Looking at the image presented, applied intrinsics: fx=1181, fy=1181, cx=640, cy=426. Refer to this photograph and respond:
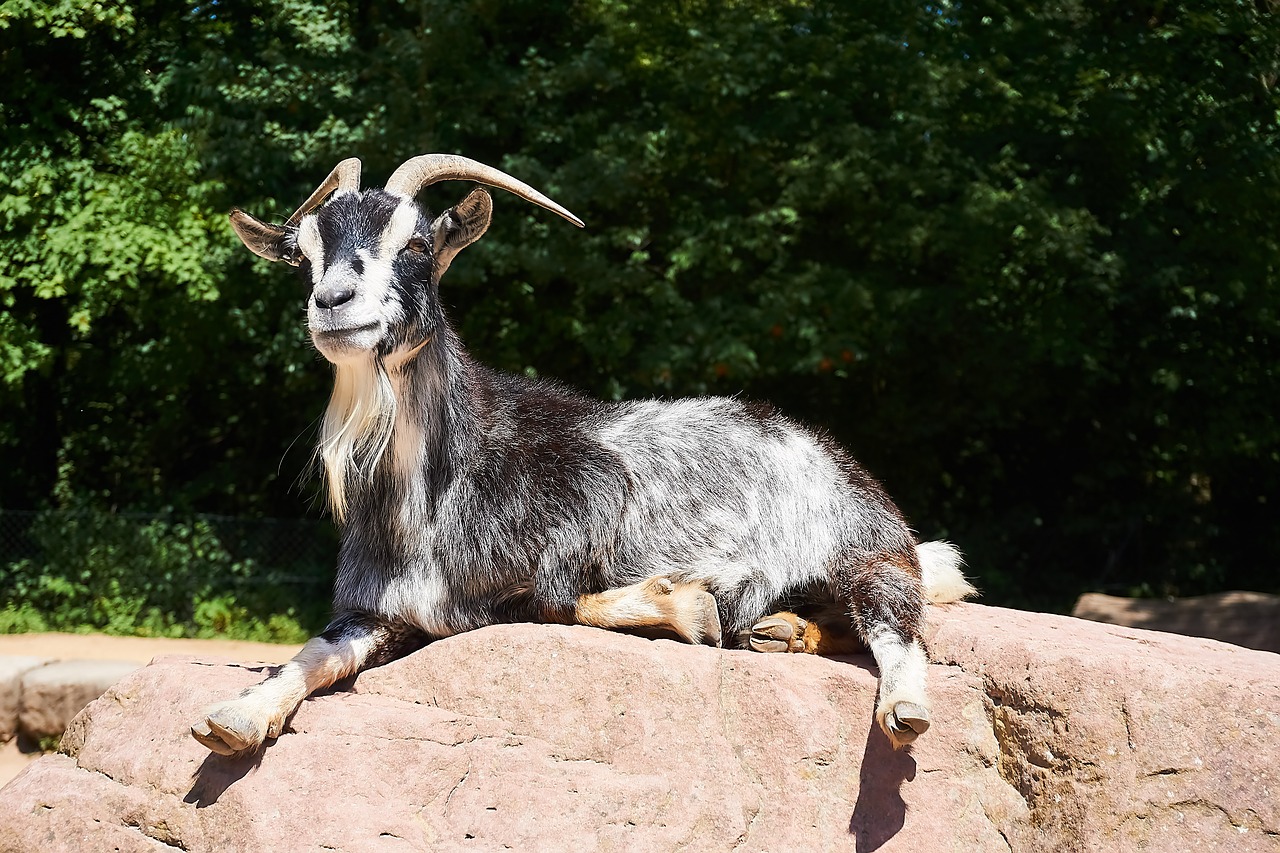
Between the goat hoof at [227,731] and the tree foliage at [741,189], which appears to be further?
the tree foliage at [741,189]

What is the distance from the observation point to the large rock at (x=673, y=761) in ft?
10.1

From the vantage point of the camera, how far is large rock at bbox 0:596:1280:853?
10.1 feet

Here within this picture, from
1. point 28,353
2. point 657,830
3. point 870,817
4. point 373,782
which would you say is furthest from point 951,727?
point 28,353

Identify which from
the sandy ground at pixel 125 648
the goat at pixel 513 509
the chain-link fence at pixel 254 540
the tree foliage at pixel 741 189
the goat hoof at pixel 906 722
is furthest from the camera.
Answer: the chain-link fence at pixel 254 540

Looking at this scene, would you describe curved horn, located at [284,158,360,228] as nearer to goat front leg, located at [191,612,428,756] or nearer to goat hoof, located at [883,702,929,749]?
goat front leg, located at [191,612,428,756]

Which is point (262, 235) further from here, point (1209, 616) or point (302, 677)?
point (1209, 616)

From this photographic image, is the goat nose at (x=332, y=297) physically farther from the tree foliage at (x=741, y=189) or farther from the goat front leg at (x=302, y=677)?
the tree foliage at (x=741, y=189)

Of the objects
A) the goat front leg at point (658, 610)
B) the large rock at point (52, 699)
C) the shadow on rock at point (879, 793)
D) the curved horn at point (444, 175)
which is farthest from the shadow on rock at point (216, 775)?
the large rock at point (52, 699)

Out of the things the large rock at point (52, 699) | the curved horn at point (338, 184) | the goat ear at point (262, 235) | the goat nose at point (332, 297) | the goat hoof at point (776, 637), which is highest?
the curved horn at point (338, 184)

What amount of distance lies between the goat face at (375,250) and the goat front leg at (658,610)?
100cm

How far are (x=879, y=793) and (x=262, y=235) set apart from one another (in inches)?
101

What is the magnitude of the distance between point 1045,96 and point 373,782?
755 centimetres

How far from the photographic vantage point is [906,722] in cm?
308

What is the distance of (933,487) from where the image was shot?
35.1ft
